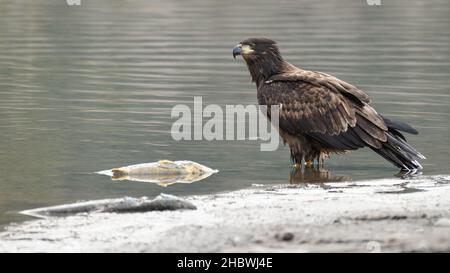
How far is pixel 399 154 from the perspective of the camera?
12.2 m

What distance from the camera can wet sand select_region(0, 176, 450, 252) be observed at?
742cm

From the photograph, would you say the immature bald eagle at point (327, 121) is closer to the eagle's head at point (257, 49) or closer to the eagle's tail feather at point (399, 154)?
the eagle's tail feather at point (399, 154)

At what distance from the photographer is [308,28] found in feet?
105

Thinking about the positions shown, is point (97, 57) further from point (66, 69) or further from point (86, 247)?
point (86, 247)

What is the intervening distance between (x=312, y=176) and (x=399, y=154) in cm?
102

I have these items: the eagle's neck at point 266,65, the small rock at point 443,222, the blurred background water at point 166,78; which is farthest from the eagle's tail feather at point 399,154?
the small rock at point 443,222

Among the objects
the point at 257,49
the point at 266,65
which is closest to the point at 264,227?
the point at 266,65

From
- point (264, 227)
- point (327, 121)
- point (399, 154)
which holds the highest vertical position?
point (327, 121)

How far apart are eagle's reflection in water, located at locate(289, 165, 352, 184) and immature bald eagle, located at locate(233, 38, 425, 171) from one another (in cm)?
18

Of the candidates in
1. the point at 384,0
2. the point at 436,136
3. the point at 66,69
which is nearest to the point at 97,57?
the point at 66,69

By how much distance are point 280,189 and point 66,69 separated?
11.9 m

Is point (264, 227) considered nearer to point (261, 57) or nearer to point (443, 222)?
point (443, 222)

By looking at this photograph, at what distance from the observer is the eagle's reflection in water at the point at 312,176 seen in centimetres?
1182

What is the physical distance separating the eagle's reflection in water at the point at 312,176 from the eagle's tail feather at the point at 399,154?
592 mm
